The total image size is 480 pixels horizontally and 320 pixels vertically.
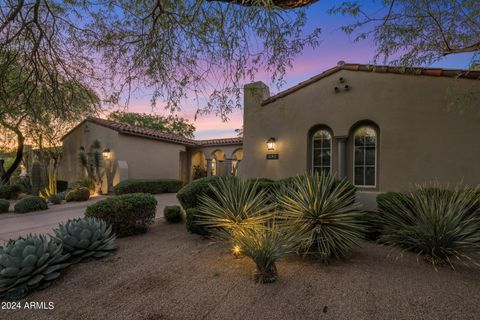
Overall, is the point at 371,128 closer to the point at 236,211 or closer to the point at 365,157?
the point at 365,157

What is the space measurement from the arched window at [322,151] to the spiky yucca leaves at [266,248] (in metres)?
5.26

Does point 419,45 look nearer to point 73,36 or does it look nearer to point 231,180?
point 231,180

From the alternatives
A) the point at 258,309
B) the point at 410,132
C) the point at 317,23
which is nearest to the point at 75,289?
the point at 258,309

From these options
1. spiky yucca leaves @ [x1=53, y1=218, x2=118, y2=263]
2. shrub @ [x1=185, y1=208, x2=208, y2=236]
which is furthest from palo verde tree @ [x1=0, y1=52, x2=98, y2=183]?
shrub @ [x1=185, y1=208, x2=208, y2=236]

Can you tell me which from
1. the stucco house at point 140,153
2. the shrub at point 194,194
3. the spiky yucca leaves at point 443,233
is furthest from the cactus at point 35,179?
the spiky yucca leaves at point 443,233

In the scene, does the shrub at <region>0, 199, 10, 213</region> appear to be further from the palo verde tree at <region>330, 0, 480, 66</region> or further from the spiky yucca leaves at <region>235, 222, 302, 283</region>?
the palo verde tree at <region>330, 0, 480, 66</region>

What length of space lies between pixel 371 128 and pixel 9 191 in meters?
19.8

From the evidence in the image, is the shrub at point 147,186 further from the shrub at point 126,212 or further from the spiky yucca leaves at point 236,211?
the spiky yucca leaves at point 236,211

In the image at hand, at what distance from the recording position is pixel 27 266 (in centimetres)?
319

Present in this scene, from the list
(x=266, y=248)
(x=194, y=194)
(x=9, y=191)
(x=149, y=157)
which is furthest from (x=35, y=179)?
(x=266, y=248)

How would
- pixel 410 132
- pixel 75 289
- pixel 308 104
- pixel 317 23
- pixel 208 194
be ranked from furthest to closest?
pixel 308 104 < pixel 410 132 < pixel 208 194 < pixel 317 23 < pixel 75 289

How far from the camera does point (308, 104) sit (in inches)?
333

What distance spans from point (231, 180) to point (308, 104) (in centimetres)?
483

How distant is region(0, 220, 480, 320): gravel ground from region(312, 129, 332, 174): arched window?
4.36m
